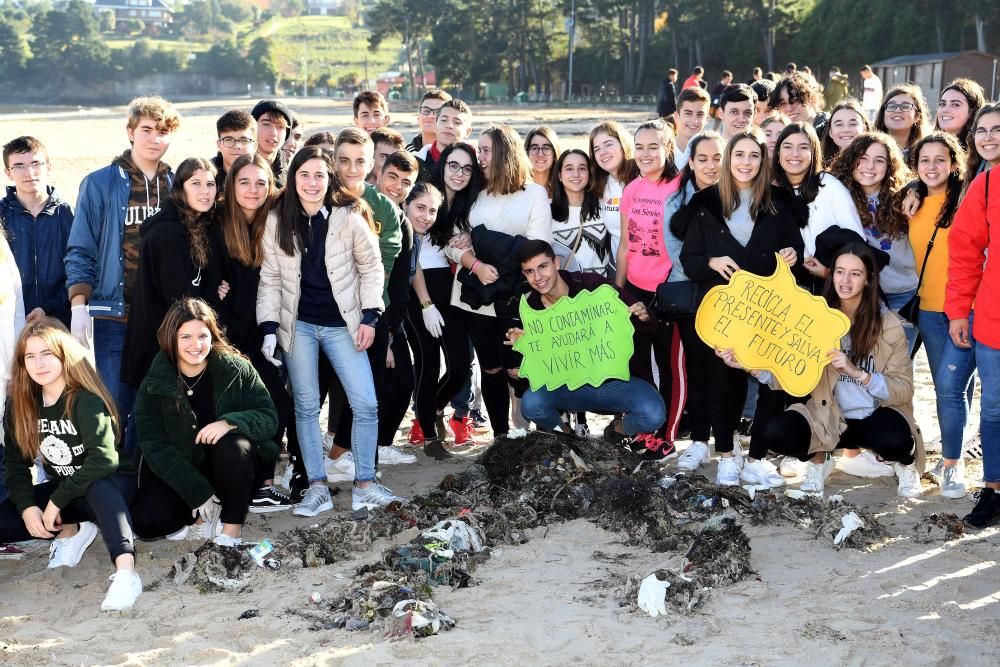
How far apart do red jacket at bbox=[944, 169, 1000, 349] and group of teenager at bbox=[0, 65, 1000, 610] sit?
0.02 m

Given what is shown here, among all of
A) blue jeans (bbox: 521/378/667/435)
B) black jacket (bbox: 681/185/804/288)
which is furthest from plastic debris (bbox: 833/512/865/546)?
black jacket (bbox: 681/185/804/288)

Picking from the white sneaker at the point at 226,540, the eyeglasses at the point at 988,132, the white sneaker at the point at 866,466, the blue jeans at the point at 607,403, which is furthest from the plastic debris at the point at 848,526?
the white sneaker at the point at 226,540

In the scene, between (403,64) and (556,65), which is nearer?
(556,65)

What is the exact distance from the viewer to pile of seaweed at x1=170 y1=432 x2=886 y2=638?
435 centimetres

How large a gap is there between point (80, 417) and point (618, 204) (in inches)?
134

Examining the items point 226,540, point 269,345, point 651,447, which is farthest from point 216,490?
point 651,447

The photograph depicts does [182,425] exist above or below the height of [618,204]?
below

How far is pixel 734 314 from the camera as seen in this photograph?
566 centimetres

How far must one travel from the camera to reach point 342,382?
5566mm

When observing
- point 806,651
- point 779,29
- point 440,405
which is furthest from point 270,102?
point 779,29

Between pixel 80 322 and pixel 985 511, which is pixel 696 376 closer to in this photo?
pixel 985 511

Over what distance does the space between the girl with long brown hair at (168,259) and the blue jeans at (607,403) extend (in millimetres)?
2132

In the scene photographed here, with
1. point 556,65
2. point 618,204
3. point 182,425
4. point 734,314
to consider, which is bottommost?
point 182,425

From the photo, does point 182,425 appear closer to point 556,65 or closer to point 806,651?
point 806,651
